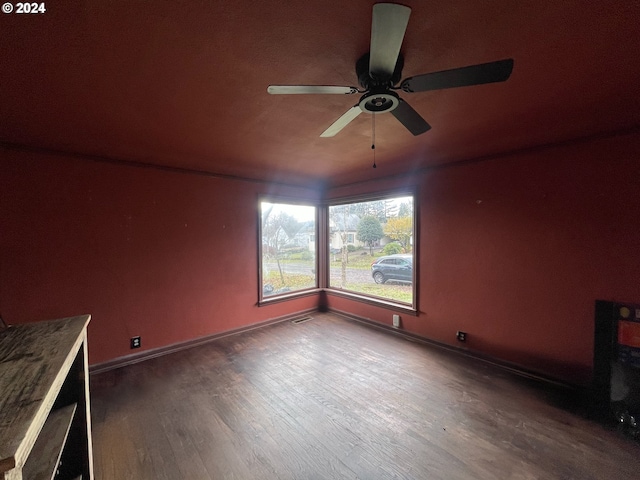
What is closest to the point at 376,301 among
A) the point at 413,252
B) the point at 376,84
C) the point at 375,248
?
the point at 375,248

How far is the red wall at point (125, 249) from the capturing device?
2404 mm

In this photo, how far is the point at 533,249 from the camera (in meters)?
2.60

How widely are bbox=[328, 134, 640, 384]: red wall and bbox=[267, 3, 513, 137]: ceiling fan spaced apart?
1.92m

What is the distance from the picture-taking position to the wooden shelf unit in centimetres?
60

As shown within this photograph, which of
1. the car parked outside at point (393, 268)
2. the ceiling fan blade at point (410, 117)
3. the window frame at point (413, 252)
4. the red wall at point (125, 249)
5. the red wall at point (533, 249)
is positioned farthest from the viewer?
the car parked outside at point (393, 268)

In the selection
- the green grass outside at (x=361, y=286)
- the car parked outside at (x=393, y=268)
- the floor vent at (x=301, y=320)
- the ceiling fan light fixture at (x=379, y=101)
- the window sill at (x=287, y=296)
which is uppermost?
the ceiling fan light fixture at (x=379, y=101)

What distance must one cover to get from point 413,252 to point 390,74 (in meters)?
2.72

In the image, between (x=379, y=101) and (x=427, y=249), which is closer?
(x=379, y=101)

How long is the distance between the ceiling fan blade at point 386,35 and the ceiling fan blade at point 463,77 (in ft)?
0.47

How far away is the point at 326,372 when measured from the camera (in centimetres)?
270

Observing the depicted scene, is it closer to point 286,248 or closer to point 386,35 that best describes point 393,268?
point 286,248

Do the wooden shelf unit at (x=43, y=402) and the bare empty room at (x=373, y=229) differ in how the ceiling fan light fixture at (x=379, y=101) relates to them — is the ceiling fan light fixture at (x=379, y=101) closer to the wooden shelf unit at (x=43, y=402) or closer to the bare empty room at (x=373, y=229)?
the bare empty room at (x=373, y=229)

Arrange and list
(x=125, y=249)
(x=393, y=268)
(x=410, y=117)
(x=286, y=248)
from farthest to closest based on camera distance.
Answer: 1. (x=286, y=248)
2. (x=393, y=268)
3. (x=125, y=249)
4. (x=410, y=117)

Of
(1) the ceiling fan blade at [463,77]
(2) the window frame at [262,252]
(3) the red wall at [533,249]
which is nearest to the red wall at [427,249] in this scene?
(3) the red wall at [533,249]
